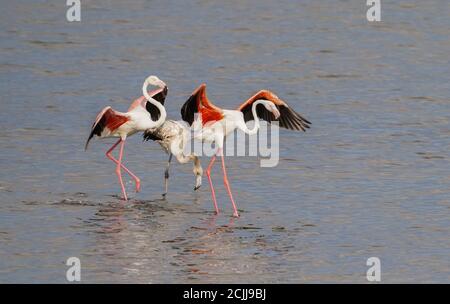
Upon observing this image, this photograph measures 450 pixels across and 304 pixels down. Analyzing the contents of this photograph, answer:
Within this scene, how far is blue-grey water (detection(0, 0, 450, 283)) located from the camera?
12281 millimetres

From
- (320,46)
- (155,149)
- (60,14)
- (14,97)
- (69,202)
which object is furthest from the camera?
(60,14)

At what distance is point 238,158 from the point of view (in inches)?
657

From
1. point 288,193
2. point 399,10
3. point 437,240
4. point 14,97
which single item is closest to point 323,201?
point 288,193

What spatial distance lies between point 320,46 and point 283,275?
12.2 metres

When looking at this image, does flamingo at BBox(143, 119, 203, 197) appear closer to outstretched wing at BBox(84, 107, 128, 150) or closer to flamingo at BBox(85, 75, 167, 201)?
flamingo at BBox(85, 75, 167, 201)

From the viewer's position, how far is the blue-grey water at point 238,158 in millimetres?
12281

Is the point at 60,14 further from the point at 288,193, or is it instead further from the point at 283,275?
the point at 283,275

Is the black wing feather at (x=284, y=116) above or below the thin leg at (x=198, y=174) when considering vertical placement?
above

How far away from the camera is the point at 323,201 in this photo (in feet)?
47.3
